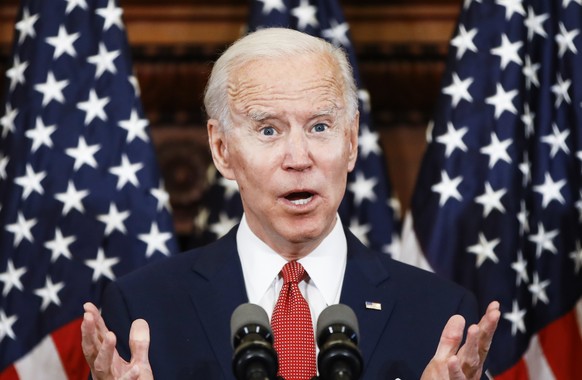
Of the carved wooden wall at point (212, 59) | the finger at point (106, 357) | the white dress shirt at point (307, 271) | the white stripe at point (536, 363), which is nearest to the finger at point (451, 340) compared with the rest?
the white dress shirt at point (307, 271)

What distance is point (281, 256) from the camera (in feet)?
7.64

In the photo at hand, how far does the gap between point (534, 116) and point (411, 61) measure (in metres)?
0.57

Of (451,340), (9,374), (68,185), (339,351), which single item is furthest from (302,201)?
(9,374)

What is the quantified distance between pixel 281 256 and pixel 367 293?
0.21 m

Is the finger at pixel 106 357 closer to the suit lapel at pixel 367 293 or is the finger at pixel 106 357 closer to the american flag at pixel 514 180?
the suit lapel at pixel 367 293

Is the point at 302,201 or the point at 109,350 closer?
the point at 109,350

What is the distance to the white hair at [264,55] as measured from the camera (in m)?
2.30

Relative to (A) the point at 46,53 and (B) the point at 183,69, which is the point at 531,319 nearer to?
(B) the point at 183,69

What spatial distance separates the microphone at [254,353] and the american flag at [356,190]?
5.33 feet

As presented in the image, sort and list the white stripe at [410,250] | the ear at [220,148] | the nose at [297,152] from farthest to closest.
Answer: the white stripe at [410,250] < the ear at [220,148] < the nose at [297,152]

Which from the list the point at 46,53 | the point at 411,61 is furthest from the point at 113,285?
the point at 411,61

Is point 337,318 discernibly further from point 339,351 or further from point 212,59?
point 212,59

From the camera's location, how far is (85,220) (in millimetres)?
3209

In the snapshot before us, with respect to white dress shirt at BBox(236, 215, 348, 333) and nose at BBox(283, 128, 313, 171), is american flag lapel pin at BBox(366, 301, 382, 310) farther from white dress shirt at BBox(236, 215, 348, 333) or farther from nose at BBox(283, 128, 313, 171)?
nose at BBox(283, 128, 313, 171)
